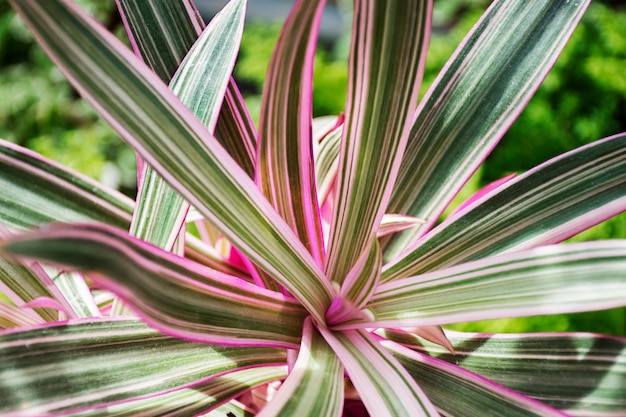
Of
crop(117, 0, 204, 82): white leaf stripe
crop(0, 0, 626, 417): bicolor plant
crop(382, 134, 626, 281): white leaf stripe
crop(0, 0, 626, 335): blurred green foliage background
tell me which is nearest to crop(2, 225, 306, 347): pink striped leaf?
crop(0, 0, 626, 417): bicolor plant

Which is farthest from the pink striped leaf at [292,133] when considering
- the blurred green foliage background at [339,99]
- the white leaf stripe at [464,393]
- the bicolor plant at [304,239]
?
the blurred green foliage background at [339,99]

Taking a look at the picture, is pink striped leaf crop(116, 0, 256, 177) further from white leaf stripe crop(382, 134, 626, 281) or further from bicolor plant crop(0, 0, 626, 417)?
white leaf stripe crop(382, 134, 626, 281)

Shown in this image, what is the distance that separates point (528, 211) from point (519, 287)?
11 cm

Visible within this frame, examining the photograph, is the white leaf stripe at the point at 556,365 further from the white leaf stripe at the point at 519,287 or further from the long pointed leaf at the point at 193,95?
the long pointed leaf at the point at 193,95

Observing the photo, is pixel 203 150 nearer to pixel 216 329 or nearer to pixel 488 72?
pixel 216 329

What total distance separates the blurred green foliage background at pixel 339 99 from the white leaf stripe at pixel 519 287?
82 cm

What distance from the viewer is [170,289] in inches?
13.2

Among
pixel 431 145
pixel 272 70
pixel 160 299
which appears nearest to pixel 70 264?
pixel 160 299

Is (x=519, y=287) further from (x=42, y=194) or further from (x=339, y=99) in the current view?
(x=339, y=99)

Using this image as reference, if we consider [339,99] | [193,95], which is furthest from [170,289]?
[339,99]

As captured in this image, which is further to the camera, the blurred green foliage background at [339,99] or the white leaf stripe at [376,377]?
the blurred green foliage background at [339,99]

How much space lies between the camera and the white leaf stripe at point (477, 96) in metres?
0.49

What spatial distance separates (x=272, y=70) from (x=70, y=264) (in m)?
0.19

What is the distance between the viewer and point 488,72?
0.50 m
